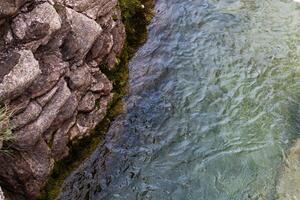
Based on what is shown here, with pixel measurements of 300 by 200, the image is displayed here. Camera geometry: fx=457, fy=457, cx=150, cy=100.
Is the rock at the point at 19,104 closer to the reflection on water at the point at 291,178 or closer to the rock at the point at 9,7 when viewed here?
the rock at the point at 9,7

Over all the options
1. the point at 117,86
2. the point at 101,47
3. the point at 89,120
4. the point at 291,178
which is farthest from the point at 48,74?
the point at 291,178

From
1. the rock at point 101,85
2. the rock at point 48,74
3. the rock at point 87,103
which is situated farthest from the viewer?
the rock at point 101,85

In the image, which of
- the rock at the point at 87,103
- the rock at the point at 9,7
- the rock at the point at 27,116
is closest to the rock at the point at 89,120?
the rock at the point at 87,103

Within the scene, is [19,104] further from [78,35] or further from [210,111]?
[210,111]

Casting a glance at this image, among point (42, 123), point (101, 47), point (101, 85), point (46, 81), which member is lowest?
point (101, 85)

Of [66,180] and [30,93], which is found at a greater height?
[30,93]

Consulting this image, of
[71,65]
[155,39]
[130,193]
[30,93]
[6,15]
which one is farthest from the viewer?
[155,39]

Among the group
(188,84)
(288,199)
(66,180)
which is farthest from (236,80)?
(66,180)

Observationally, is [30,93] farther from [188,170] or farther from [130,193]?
[188,170]
